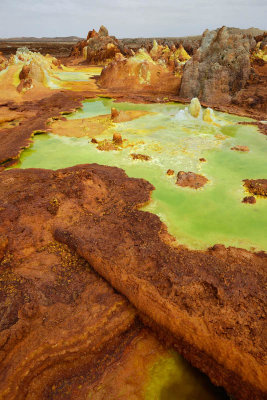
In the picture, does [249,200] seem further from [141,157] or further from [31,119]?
[31,119]

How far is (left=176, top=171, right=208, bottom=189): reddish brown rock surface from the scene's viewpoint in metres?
5.33

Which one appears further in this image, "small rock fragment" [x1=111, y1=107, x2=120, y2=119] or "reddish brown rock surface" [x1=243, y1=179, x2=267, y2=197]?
"small rock fragment" [x1=111, y1=107, x2=120, y2=119]

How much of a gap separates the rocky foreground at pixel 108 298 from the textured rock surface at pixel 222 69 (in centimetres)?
1027

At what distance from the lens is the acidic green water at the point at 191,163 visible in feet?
13.7

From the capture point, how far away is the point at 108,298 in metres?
2.89

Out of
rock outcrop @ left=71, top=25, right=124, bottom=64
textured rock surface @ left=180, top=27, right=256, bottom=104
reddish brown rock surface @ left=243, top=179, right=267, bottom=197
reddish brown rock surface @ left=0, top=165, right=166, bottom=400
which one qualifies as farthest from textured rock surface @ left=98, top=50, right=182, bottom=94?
reddish brown rock surface @ left=0, top=165, right=166, bottom=400

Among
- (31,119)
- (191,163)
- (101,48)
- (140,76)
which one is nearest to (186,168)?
(191,163)

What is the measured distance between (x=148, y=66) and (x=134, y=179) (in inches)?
477

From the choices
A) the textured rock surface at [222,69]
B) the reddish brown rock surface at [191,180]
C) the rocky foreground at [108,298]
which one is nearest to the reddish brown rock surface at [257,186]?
the reddish brown rock surface at [191,180]

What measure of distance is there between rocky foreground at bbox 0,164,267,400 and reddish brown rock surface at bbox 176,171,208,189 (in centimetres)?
150

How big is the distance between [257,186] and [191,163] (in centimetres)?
168

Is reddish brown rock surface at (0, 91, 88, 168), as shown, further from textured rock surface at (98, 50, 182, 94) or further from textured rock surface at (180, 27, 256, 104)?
textured rock surface at (180, 27, 256, 104)

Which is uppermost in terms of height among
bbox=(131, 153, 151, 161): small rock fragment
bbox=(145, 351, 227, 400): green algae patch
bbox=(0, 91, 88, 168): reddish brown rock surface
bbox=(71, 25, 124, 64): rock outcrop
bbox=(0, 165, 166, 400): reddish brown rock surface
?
bbox=(71, 25, 124, 64): rock outcrop

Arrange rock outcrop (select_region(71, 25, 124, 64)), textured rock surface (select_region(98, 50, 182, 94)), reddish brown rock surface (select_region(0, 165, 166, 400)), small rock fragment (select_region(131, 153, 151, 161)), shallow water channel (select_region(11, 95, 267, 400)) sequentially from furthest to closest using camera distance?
1. rock outcrop (select_region(71, 25, 124, 64))
2. textured rock surface (select_region(98, 50, 182, 94))
3. small rock fragment (select_region(131, 153, 151, 161))
4. shallow water channel (select_region(11, 95, 267, 400))
5. reddish brown rock surface (select_region(0, 165, 166, 400))
